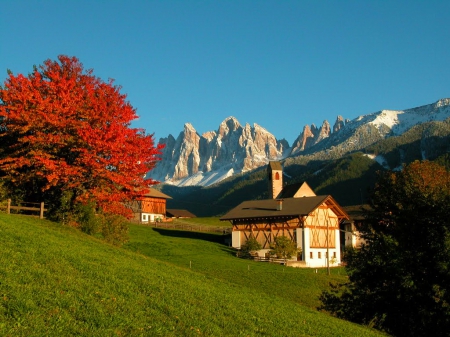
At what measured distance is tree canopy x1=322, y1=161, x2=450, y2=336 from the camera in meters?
23.0

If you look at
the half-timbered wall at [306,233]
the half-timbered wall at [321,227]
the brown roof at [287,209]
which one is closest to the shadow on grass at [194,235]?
the brown roof at [287,209]

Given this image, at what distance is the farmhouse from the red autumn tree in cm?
2903

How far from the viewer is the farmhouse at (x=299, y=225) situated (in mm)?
61156

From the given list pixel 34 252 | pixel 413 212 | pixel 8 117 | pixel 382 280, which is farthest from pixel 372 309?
pixel 8 117

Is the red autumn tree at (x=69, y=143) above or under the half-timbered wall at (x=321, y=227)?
above

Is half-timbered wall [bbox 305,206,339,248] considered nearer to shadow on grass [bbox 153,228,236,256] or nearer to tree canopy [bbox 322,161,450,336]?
shadow on grass [bbox 153,228,236,256]

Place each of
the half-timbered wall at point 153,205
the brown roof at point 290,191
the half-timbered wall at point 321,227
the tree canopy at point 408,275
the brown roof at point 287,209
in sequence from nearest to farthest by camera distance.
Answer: the tree canopy at point 408,275
the half-timbered wall at point 321,227
the brown roof at point 287,209
the brown roof at point 290,191
the half-timbered wall at point 153,205

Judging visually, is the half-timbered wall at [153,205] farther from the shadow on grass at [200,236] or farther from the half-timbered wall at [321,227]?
the half-timbered wall at [321,227]

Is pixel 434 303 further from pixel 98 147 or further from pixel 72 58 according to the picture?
pixel 72 58

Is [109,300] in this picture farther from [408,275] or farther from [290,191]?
[290,191]

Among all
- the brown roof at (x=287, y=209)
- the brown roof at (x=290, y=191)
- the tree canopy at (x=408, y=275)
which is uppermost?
the brown roof at (x=290, y=191)

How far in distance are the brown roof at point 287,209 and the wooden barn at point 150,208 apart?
3067cm

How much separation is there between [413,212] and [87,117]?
20546 mm

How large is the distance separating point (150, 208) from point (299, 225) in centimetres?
4372
